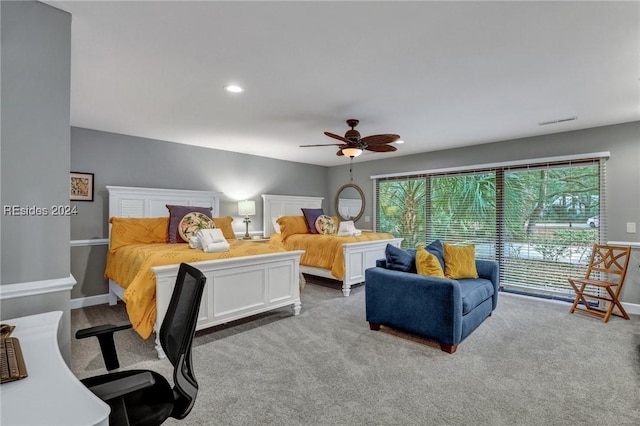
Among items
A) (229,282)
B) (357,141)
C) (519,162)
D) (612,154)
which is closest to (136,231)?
(229,282)

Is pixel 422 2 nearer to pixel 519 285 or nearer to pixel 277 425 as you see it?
pixel 277 425

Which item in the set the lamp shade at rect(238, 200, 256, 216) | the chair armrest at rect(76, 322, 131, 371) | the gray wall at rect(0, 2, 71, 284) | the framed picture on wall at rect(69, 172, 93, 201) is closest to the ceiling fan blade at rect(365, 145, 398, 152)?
the lamp shade at rect(238, 200, 256, 216)

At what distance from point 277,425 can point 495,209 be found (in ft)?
14.9

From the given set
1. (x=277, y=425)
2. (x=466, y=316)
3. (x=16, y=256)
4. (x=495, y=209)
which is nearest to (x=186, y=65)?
(x=16, y=256)

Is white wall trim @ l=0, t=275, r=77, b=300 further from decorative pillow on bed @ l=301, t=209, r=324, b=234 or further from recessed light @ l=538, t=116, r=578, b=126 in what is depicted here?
recessed light @ l=538, t=116, r=578, b=126

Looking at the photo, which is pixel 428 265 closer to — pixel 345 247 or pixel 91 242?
pixel 345 247

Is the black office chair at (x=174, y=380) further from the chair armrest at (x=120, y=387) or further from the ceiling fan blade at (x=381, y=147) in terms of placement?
the ceiling fan blade at (x=381, y=147)

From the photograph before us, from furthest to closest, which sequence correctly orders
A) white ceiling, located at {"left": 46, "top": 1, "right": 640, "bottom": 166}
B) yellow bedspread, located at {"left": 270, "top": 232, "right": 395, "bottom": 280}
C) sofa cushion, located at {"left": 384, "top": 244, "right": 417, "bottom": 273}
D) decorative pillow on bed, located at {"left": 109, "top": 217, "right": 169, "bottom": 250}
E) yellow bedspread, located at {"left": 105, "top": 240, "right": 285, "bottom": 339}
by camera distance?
1. yellow bedspread, located at {"left": 270, "top": 232, "right": 395, "bottom": 280}
2. decorative pillow on bed, located at {"left": 109, "top": 217, "right": 169, "bottom": 250}
3. sofa cushion, located at {"left": 384, "top": 244, "right": 417, "bottom": 273}
4. yellow bedspread, located at {"left": 105, "top": 240, "right": 285, "bottom": 339}
5. white ceiling, located at {"left": 46, "top": 1, "right": 640, "bottom": 166}

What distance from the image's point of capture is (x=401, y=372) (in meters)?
2.41

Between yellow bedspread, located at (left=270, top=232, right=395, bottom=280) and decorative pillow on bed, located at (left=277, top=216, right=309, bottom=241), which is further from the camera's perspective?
decorative pillow on bed, located at (left=277, top=216, right=309, bottom=241)

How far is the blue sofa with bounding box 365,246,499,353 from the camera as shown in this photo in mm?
2684

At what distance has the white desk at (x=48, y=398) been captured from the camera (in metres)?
0.79

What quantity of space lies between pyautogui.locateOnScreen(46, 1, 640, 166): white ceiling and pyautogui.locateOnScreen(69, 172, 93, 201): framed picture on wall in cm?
67

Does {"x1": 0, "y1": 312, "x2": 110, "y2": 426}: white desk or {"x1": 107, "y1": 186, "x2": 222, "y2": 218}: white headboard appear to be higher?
{"x1": 107, "y1": 186, "x2": 222, "y2": 218}: white headboard
